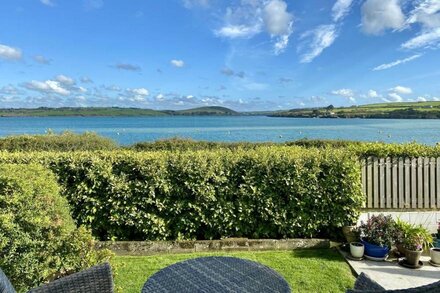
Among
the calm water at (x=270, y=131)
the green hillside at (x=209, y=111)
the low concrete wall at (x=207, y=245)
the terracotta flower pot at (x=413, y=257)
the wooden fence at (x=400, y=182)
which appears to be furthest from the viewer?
the green hillside at (x=209, y=111)

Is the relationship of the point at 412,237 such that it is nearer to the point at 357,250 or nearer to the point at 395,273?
the point at 395,273

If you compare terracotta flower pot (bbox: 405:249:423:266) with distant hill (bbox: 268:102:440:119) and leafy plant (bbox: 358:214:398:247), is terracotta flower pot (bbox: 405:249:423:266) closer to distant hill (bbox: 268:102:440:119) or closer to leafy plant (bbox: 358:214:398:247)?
leafy plant (bbox: 358:214:398:247)

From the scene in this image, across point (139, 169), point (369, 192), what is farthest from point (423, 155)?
point (139, 169)

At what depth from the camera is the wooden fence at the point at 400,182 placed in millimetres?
7633

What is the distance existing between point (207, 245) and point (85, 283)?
3324 mm

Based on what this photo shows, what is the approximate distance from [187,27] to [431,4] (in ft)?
47.5

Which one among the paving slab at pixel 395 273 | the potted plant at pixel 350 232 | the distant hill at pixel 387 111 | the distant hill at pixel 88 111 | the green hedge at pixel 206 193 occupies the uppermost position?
the distant hill at pixel 88 111

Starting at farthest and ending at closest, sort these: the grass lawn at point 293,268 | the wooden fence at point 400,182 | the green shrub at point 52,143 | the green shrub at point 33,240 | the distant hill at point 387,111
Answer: the distant hill at point 387,111 < the green shrub at point 52,143 < the wooden fence at point 400,182 < the grass lawn at point 293,268 < the green shrub at point 33,240

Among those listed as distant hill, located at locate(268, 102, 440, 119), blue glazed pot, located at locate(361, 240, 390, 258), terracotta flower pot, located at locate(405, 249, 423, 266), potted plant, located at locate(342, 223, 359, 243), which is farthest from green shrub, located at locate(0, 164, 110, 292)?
distant hill, located at locate(268, 102, 440, 119)

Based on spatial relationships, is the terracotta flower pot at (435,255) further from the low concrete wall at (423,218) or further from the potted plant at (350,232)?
the low concrete wall at (423,218)

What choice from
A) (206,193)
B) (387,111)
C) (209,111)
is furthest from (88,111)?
(206,193)

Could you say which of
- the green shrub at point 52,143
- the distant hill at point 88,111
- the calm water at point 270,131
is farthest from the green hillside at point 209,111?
the green shrub at point 52,143

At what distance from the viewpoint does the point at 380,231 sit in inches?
198

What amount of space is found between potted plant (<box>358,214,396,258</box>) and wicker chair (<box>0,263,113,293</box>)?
4.16 metres
